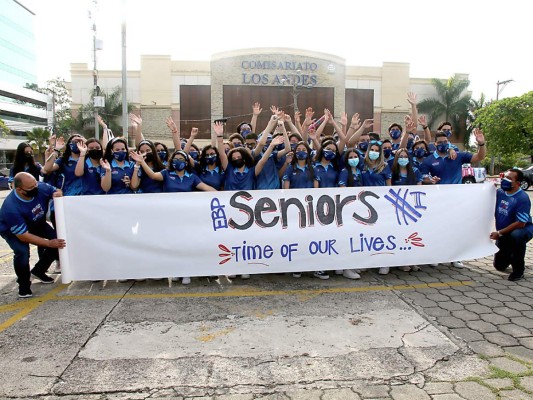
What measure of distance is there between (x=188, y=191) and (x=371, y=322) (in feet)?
8.88

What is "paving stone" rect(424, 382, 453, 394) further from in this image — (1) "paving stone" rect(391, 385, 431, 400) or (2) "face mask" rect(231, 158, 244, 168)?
(2) "face mask" rect(231, 158, 244, 168)

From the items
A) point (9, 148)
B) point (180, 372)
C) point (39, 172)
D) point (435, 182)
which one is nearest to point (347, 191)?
point (435, 182)

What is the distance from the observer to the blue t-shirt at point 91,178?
547cm

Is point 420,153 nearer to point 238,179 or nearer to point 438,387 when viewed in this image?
point 238,179

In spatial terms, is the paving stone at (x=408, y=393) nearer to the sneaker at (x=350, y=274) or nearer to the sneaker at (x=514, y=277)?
the sneaker at (x=350, y=274)

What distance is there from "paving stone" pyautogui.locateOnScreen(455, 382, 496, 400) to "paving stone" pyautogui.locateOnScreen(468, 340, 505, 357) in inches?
20.5

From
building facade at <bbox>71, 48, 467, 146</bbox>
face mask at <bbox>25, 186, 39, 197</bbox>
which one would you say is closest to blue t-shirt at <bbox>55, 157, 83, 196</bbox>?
face mask at <bbox>25, 186, 39, 197</bbox>

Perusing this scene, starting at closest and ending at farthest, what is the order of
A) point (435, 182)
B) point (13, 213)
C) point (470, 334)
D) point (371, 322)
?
point (470, 334) < point (371, 322) < point (13, 213) < point (435, 182)

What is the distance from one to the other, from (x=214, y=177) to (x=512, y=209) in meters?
3.83

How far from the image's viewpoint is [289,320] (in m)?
4.03

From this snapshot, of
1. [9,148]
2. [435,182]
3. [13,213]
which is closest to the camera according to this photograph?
[13,213]

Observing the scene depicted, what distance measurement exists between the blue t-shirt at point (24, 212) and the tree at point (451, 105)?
38.8 m

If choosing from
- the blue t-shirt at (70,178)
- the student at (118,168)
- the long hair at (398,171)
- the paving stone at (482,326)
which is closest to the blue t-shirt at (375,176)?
the long hair at (398,171)

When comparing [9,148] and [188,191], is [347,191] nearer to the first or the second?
[188,191]
